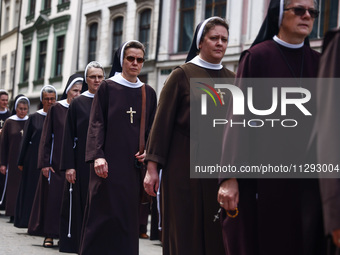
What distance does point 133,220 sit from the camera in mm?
6691

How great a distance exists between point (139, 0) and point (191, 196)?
69.4 feet

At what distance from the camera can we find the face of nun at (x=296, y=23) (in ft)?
13.0

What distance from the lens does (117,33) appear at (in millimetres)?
27344

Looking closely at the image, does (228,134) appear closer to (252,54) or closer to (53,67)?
(252,54)

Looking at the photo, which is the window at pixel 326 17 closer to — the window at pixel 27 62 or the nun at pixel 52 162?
the nun at pixel 52 162

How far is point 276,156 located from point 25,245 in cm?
546

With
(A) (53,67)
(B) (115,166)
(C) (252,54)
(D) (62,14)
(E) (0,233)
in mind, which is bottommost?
(E) (0,233)

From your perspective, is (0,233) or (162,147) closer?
(162,147)

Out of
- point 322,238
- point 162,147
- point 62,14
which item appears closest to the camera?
point 322,238

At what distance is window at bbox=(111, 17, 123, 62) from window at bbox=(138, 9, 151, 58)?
1468mm

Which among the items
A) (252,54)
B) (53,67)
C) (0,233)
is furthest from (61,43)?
(252,54)

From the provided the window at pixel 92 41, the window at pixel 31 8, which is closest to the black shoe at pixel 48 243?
the window at pixel 92 41

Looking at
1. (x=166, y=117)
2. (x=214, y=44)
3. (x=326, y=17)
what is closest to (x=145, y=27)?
(x=326, y=17)

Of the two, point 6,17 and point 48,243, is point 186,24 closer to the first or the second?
point 48,243
